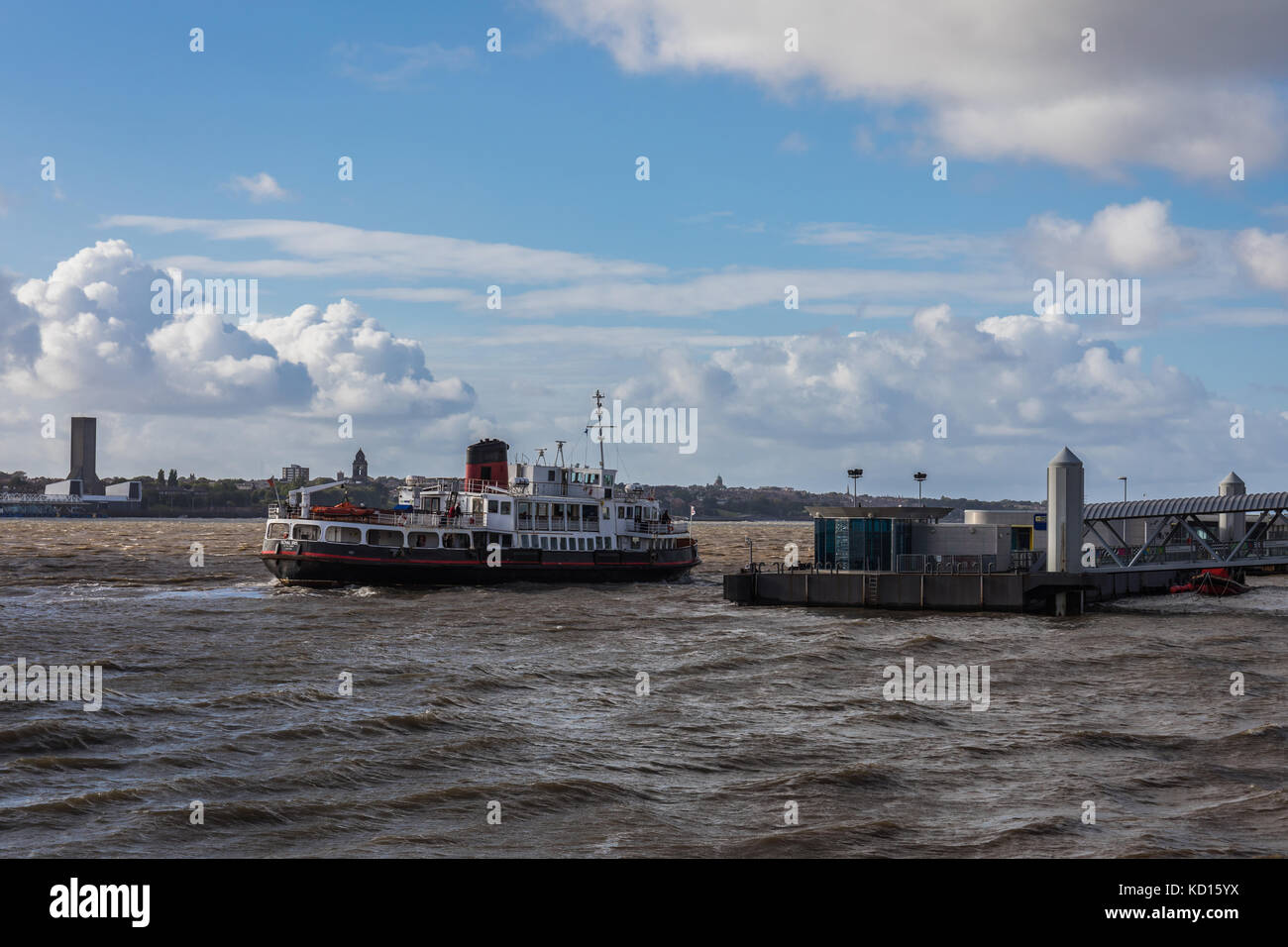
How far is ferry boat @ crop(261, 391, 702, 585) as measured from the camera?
7019 cm

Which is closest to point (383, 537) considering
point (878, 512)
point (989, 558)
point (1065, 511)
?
point (878, 512)

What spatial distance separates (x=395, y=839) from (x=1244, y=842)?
1447 cm

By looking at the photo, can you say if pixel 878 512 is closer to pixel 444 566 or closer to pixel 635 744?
pixel 444 566

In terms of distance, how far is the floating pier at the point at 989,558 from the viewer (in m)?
60.5

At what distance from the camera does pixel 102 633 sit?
4838cm

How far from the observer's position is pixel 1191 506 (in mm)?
64812

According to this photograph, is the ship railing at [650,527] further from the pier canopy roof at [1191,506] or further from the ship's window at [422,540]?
the pier canopy roof at [1191,506]

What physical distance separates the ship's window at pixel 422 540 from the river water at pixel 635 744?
19177 millimetres

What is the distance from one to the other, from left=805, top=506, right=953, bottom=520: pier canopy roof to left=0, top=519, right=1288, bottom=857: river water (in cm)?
1552

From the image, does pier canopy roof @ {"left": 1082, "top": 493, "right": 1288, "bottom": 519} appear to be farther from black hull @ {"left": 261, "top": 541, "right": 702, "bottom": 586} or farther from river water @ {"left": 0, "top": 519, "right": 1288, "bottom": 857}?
black hull @ {"left": 261, "top": 541, "right": 702, "bottom": 586}

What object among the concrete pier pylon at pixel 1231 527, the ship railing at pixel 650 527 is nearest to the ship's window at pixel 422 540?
the ship railing at pixel 650 527
